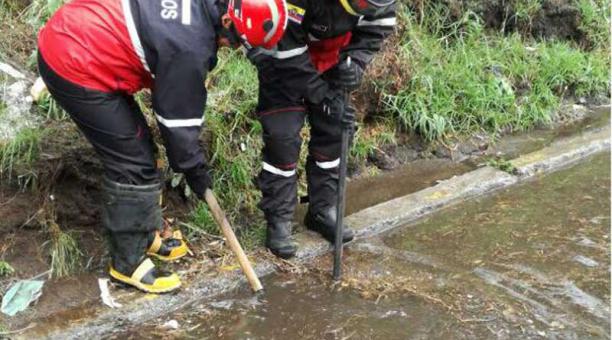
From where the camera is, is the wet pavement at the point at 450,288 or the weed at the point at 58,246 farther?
the weed at the point at 58,246

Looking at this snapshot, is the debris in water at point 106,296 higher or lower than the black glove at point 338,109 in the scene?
lower

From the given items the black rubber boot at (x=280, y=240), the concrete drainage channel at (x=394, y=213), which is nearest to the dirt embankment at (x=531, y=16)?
the concrete drainage channel at (x=394, y=213)

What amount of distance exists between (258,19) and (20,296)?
5.97 ft

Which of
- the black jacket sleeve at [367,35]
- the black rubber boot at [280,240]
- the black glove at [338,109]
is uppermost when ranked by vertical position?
the black jacket sleeve at [367,35]

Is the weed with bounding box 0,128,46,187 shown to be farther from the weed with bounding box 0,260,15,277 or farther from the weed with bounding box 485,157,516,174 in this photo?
the weed with bounding box 485,157,516,174

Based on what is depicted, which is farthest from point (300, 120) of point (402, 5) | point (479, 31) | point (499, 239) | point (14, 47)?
point (479, 31)

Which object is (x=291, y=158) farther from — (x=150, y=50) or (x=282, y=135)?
(x=150, y=50)

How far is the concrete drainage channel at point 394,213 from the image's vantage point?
3340mm

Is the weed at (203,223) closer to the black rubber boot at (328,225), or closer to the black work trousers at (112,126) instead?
the black rubber boot at (328,225)

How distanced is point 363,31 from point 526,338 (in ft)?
5.99

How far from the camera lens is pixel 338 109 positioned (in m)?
3.88

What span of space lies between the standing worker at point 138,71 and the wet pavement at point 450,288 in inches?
29.2

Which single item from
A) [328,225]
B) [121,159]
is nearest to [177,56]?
[121,159]

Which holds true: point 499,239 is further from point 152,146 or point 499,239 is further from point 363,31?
point 152,146
